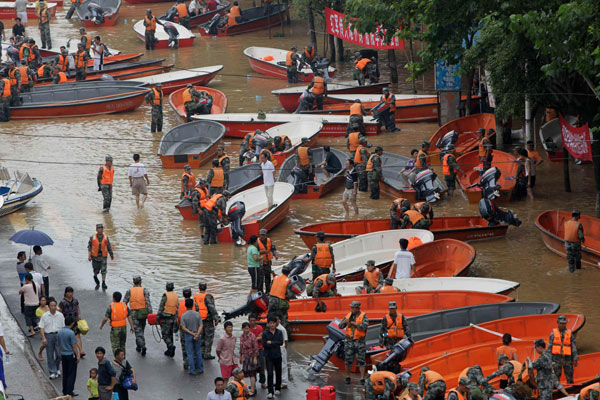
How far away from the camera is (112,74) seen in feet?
148

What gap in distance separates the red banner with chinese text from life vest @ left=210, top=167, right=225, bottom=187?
8.77 metres

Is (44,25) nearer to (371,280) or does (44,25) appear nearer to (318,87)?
(318,87)

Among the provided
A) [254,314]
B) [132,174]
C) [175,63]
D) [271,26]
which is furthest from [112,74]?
[254,314]

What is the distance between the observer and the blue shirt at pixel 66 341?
58.8 feet

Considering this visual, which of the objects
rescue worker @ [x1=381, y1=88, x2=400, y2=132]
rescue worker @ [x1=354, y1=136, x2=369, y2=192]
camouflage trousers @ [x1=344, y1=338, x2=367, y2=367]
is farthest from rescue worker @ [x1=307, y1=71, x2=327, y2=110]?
camouflage trousers @ [x1=344, y1=338, x2=367, y2=367]

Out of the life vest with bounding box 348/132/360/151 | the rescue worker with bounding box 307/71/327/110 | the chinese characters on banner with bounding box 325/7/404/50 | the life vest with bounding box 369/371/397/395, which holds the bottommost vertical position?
the life vest with bounding box 369/371/397/395

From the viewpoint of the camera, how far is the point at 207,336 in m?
19.6

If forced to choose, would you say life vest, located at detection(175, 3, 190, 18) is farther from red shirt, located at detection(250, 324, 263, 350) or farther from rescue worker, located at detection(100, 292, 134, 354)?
red shirt, located at detection(250, 324, 263, 350)

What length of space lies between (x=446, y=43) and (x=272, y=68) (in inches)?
601

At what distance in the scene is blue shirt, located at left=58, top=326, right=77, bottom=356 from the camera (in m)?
17.9

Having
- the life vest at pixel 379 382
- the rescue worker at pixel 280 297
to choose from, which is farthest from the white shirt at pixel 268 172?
the life vest at pixel 379 382

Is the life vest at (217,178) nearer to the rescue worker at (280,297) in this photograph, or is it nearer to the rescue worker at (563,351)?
the rescue worker at (280,297)

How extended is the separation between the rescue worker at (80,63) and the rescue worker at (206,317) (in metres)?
25.9

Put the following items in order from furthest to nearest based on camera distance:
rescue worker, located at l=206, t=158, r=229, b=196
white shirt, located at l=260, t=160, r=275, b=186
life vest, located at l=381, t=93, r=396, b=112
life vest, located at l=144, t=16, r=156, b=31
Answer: life vest, located at l=144, t=16, r=156, b=31, life vest, located at l=381, t=93, r=396, b=112, rescue worker, located at l=206, t=158, r=229, b=196, white shirt, located at l=260, t=160, r=275, b=186
